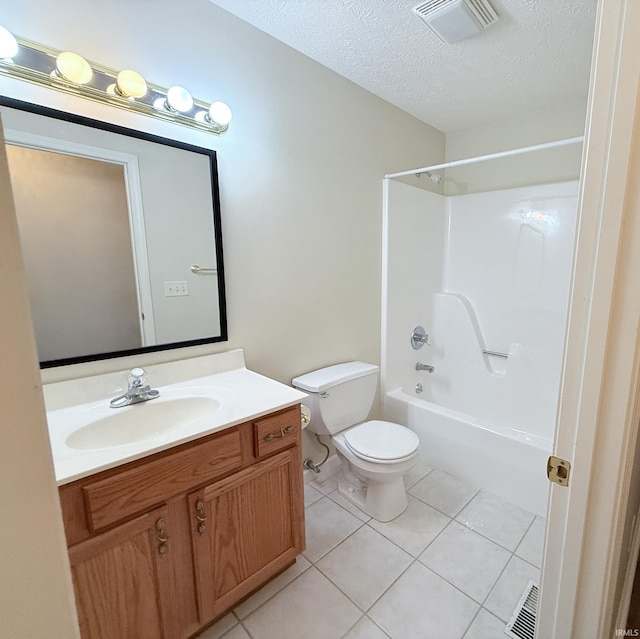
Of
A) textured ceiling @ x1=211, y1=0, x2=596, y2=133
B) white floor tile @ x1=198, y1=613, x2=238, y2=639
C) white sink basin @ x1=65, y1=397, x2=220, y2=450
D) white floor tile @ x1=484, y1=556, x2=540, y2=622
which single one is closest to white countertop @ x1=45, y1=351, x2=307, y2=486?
white sink basin @ x1=65, y1=397, x2=220, y2=450

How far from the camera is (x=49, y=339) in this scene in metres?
1.19

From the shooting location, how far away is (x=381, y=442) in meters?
1.82

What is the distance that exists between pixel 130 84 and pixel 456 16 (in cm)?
133

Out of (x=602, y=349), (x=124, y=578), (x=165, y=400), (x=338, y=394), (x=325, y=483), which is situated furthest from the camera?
(x=325, y=483)

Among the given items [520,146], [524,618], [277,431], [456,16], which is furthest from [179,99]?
[524,618]

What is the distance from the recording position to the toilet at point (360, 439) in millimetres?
1715

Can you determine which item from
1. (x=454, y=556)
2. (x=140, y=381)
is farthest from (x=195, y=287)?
(x=454, y=556)

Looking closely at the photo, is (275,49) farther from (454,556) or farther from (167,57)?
(454,556)

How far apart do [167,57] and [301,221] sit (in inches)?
34.3

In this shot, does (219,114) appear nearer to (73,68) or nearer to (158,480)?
(73,68)

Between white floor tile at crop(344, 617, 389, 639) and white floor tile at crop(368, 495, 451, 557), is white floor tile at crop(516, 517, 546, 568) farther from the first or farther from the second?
white floor tile at crop(344, 617, 389, 639)

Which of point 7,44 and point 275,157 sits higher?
point 7,44

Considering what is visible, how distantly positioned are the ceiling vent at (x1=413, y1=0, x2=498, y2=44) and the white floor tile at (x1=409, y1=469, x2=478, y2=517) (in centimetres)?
234

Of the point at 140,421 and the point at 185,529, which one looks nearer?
the point at 185,529
